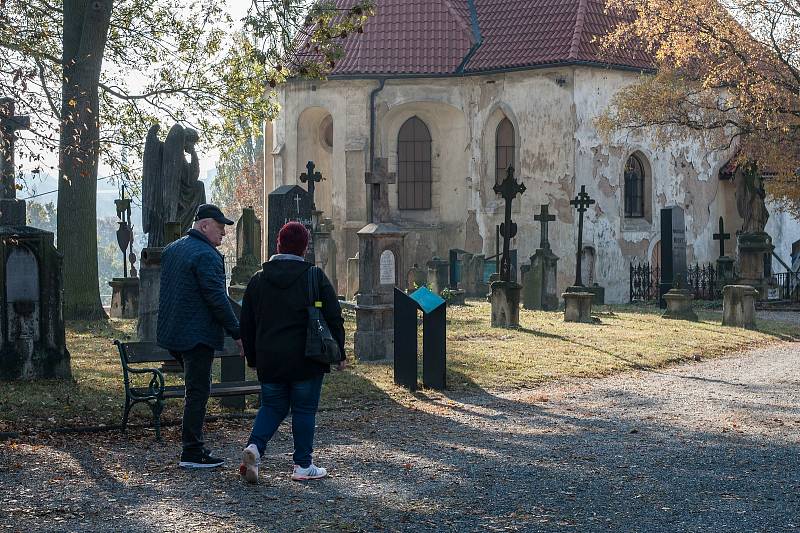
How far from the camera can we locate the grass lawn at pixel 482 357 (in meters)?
10.5

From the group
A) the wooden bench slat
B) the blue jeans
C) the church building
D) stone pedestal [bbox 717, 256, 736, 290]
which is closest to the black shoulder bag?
the blue jeans

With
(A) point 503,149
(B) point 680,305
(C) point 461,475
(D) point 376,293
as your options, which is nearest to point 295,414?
(C) point 461,475

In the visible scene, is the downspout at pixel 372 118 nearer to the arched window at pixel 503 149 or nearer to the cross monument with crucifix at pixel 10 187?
the arched window at pixel 503 149

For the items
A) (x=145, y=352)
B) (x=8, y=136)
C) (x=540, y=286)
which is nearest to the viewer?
(x=145, y=352)

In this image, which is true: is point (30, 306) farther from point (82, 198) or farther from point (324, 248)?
point (324, 248)

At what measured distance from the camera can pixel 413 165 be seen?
35.4 metres

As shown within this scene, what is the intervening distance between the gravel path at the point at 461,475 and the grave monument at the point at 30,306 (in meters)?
3.29

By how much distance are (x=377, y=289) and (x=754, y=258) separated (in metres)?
14.8

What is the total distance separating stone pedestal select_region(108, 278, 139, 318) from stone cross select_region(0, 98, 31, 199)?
8133mm

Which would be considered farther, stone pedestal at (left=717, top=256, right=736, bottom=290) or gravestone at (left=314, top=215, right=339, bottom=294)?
stone pedestal at (left=717, top=256, right=736, bottom=290)

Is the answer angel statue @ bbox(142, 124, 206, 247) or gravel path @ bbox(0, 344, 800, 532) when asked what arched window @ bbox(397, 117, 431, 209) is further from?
gravel path @ bbox(0, 344, 800, 532)

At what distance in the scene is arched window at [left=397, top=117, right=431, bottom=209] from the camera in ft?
116

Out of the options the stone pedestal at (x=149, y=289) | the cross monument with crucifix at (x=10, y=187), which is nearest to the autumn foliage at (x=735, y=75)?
the stone pedestal at (x=149, y=289)

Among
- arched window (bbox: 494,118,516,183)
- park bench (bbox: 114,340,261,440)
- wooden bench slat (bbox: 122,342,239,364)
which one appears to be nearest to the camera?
park bench (bbox: 114,340,261,440)
